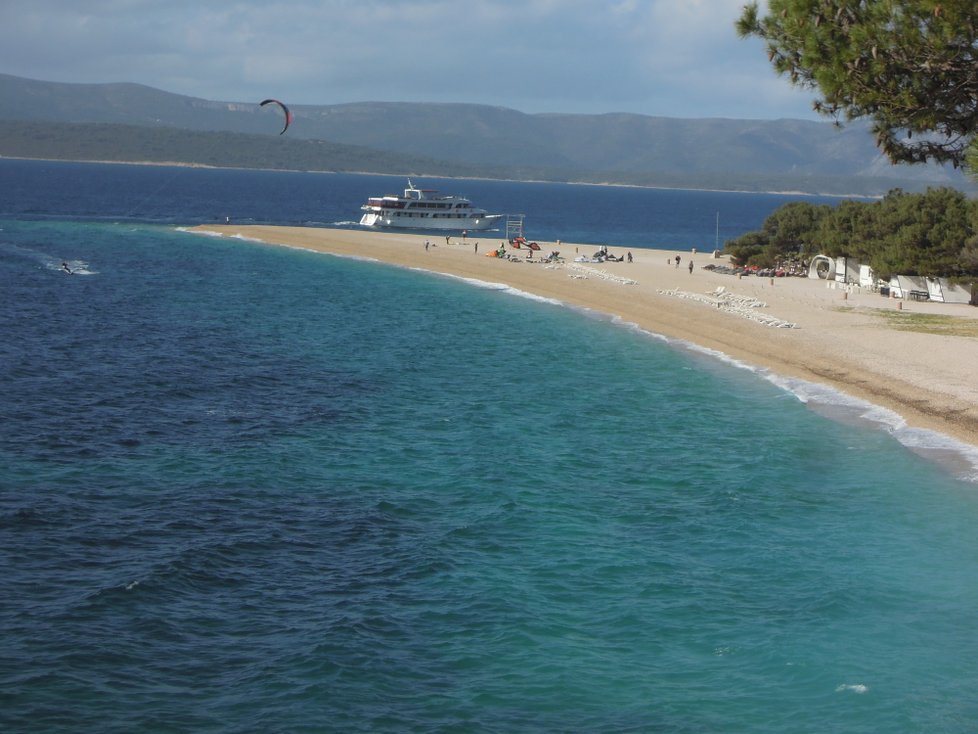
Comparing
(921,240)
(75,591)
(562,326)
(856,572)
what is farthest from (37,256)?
(856,572)

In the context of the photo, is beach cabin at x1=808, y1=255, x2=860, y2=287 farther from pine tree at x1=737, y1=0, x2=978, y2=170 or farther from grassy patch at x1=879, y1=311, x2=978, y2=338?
pine tree at x1=737, y1=0, x2=978, y2=170

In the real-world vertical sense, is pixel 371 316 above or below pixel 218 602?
above

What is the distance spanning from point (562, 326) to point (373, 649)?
34.0 m

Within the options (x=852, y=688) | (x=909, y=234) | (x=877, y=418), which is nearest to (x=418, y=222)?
(x=909, y=234)

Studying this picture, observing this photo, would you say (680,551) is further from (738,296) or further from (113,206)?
(113,206)

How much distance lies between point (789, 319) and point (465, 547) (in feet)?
104

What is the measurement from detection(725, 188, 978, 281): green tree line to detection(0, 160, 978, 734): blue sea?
754 inches

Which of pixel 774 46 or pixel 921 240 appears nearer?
pixel 774 46

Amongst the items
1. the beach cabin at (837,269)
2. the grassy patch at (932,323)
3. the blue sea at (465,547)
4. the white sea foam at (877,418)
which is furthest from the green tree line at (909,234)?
the blue sea at (465,547)

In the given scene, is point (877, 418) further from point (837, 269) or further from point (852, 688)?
point (837, 269)

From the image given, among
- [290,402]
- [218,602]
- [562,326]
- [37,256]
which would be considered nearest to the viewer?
[218,602]

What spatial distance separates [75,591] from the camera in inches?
673

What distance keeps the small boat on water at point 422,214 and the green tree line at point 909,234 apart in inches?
1991

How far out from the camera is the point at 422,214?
111250 mm
